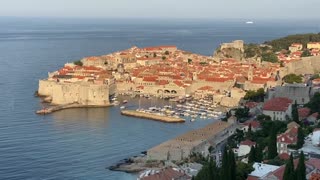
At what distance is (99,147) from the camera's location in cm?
2020

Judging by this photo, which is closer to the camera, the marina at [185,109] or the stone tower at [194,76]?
the marina at [185,109]

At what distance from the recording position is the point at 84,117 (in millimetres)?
26172

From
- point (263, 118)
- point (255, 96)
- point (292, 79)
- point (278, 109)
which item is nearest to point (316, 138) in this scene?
point (263, 118)

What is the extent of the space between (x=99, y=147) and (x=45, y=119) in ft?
19.5

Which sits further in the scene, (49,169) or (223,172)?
(49,169)

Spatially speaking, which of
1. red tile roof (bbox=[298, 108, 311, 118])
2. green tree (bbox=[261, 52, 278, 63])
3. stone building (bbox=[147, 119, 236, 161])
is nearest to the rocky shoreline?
stone building (bbox=[147, 119, 236, 161])

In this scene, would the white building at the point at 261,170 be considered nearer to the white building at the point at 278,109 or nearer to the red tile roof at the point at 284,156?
the red tile roof at the point at 284,156

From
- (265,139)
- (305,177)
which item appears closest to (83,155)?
(265,139)

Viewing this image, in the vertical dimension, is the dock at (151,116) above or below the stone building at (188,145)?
below

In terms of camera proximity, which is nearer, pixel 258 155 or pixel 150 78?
pixel 258 155

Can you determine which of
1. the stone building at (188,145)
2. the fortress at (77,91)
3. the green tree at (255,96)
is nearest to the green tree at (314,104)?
the stone building at (188,145)

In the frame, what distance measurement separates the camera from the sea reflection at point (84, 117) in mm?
24633

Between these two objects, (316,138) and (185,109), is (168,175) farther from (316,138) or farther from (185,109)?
(185,109)

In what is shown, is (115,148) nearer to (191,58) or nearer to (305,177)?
(305,177)
